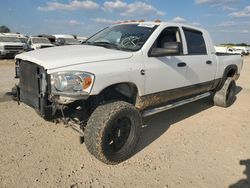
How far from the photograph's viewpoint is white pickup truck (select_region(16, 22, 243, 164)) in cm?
317

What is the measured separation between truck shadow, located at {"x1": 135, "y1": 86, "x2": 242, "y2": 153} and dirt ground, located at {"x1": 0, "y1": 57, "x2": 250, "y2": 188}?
19 millimetres

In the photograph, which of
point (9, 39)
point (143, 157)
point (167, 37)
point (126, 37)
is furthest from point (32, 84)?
point (9, 39)

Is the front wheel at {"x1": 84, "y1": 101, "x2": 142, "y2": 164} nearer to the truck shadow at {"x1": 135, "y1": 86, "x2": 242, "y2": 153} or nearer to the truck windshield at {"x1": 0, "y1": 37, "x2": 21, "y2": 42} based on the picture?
the truck shadow at {"x1": 135, "y1": 86, "x2": 242, "y2": 153}

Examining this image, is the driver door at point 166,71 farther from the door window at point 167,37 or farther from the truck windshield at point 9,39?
the truck windshield at point 9,39

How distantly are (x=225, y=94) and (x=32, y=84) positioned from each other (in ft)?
16.0

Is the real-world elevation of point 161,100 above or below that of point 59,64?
below

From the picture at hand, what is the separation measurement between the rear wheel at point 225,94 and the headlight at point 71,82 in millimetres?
4495

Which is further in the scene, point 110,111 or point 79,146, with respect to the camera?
point 79,146

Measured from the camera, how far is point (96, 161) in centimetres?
366

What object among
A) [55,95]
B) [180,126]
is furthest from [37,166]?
[180,126]

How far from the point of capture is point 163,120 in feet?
18.0

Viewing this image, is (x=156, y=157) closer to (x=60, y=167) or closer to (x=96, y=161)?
(x=96, y=161)

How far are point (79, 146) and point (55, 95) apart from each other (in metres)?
1.23

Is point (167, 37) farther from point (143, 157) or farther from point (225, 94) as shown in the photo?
point (225, 94)
